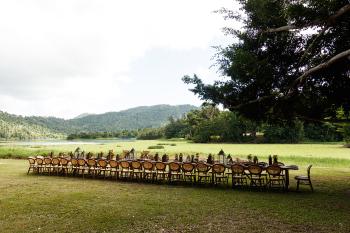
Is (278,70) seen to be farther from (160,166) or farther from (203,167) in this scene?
(160,166)

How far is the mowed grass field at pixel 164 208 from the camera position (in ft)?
22.6

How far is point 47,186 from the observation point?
1203 centimetres

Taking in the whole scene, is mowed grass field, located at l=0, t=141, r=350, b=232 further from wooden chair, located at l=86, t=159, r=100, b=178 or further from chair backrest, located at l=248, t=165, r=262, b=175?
wooden chair, located at l=86, t=159, r=100, b=178

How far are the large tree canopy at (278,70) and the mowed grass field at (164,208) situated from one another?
319 centimetres

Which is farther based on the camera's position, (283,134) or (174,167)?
(283,134)

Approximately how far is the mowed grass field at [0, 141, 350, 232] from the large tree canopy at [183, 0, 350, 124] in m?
3.19

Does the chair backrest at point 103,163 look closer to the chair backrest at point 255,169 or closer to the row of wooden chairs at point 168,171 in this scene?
the row of wooden chairs at point 168,171

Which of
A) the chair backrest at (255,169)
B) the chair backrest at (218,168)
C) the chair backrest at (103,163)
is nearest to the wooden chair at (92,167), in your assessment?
the chair backrest at (103,163)

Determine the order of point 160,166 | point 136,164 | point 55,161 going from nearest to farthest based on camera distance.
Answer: point 160,166
point 136,164
point 55,161

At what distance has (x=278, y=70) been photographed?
39.4 ft

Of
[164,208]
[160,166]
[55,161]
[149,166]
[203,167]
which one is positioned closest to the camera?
[164,208]

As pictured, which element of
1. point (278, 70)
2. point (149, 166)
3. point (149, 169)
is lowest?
point (149, 169)

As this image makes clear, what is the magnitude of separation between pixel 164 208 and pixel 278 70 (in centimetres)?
673

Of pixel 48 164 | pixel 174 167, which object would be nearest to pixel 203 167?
pixel 174 167
